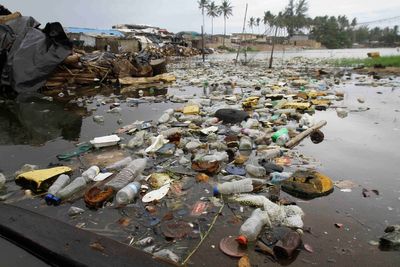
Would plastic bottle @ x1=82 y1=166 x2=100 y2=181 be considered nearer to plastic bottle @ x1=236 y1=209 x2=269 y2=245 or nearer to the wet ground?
the wet ground

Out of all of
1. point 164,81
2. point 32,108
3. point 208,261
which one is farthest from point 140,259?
point 164,81

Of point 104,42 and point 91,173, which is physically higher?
point 104,42

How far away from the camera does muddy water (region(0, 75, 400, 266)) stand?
78.8 inches

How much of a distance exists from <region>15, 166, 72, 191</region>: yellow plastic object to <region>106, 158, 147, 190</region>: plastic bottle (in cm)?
59

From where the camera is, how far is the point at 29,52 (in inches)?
299

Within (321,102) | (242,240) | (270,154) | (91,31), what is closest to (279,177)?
(270,154)

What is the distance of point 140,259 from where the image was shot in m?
1.80

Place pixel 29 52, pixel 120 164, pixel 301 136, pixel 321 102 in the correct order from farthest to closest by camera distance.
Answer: pixel 29 52, pixel 321 102, pixel 301 136, pixel 120 164

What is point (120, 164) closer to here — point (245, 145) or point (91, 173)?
point (91, 173)

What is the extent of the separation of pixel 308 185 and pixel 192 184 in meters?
1.07

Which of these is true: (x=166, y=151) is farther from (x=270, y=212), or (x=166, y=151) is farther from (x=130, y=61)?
(x=130, y=61)

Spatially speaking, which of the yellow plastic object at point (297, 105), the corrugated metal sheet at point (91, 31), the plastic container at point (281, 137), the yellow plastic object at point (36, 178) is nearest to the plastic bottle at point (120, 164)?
the yellow plastic object at point (36, 178)

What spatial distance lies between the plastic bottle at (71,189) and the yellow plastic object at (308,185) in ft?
6.05

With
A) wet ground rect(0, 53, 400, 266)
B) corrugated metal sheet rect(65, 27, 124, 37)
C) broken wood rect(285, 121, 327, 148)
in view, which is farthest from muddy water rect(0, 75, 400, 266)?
corrugated metal sheet rect(65, 27, 124, 37)
